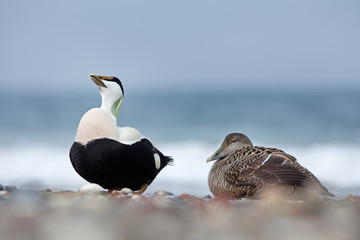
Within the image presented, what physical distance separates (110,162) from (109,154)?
6 centimetres

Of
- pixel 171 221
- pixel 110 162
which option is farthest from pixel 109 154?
pixel 171 221

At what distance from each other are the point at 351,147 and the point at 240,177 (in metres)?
9.87

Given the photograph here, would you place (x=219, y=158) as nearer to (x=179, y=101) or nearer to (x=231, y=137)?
(x=231, y=137)

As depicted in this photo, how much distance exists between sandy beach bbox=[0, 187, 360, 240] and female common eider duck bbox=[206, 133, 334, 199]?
106 centimetres

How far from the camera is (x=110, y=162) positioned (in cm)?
472

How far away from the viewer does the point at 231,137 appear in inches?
214

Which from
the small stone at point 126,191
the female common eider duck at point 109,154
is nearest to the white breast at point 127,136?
the female common eider duck at point 109,154

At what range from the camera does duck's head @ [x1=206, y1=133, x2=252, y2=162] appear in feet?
17.5

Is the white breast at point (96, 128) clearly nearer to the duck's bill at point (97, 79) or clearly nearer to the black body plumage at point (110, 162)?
the black body plumage at point (110, 162)

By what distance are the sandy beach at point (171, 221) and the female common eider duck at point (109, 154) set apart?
1.25m

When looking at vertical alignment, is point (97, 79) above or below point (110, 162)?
above

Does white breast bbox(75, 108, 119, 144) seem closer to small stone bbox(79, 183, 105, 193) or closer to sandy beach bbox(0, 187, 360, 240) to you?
small stone bbox(79, 183, 105, 193)

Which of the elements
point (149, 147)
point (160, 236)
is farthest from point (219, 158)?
point (160, 236)

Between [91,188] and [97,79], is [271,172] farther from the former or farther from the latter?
[97,79]
